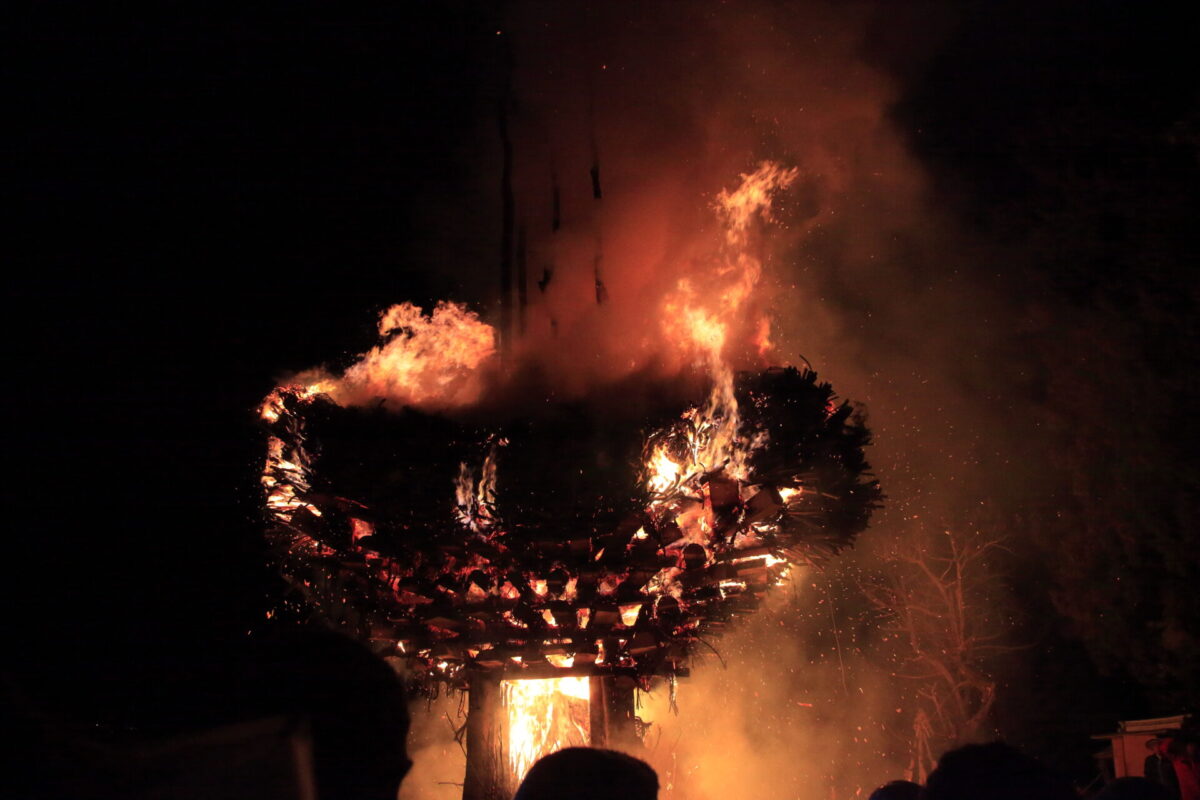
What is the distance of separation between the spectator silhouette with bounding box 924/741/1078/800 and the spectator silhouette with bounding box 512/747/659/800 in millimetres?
1008

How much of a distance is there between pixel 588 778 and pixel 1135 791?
2.34m

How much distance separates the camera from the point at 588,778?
191 centimetres

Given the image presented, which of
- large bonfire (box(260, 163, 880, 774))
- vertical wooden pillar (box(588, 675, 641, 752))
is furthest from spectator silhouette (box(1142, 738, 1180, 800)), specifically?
large bonfire (box(260, 163, 880, 774))

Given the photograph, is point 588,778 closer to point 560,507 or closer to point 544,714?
point 560,507

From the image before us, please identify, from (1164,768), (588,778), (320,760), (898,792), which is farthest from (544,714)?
(1164,768)

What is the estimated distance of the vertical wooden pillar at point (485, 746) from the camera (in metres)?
3.91

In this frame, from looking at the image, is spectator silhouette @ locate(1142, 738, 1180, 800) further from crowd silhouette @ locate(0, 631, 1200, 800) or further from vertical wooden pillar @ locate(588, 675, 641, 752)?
vertical wooden pillar @ locate(588, 675, 641, 752)

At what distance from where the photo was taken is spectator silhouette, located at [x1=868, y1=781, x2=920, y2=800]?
2750 millimetres

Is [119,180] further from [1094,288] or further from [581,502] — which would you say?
[1094,288]

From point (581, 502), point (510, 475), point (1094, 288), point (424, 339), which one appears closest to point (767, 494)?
point (581, 502)

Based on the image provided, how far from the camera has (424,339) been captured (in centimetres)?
439

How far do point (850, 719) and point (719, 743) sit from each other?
310 inches

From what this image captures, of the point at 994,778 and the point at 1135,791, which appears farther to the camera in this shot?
the point at 1135,791

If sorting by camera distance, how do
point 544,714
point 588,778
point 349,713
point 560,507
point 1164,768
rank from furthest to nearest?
1. point 1164,768
2. point 544,714
3. point 560,507
4. point 349,713
5. point 588,778
